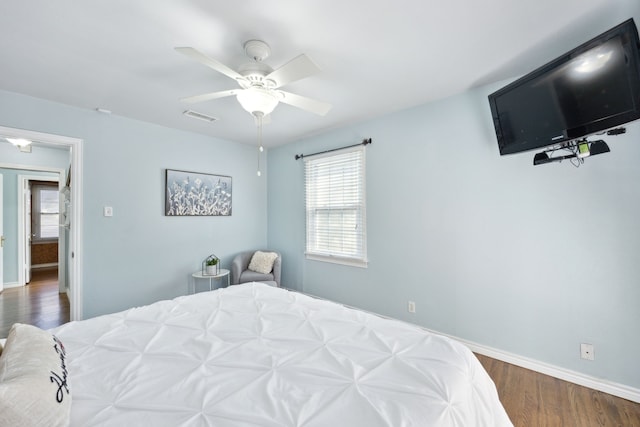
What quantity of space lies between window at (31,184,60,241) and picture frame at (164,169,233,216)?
5.15 metres

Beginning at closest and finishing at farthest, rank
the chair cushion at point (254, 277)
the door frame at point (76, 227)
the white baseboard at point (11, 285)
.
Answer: the door frame at point (76, 227) → the chair cushion at point (254, 277) → the white baseboard at point (11, 285)

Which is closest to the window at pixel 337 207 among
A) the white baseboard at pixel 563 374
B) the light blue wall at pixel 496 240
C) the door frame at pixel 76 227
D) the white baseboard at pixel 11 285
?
the light blue wall at pixel 496 240

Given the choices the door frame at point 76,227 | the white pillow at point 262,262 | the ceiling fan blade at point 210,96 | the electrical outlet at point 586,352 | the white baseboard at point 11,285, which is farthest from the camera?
the white baseboard at point 11,285

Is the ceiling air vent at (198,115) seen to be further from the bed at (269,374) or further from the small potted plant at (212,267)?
the bed at (269,374)

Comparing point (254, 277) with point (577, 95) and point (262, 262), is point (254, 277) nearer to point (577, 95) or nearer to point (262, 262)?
point (262, 262)

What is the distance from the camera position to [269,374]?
113 cm

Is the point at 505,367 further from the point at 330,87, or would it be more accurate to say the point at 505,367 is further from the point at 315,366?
the point at 330,87

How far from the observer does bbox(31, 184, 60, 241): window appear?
20.7 feet

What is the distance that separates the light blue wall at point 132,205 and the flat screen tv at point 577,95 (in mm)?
3602

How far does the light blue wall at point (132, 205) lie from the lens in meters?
2.85

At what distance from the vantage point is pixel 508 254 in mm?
2361

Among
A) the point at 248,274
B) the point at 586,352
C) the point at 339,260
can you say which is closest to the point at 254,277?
the point at 248,274

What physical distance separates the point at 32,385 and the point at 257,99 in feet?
5.77

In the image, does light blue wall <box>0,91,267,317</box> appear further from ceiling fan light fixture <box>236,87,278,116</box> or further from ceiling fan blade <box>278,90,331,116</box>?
ceiling fan blade <box>278,90,331,116</box>
